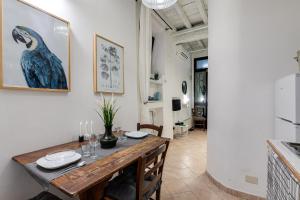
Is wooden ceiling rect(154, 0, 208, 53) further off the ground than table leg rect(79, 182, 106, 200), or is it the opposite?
wooden ceiling rect(154, 0, 208, 53)

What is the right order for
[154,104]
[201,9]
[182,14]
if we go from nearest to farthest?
[201,9]
[182,14]
[154,104]

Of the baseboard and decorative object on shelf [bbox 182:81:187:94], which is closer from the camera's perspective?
the baseboard

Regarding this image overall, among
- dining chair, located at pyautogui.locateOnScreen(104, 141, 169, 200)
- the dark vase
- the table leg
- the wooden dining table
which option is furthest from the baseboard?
the table leg

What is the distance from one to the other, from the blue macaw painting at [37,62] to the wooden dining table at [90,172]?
23.7 inches

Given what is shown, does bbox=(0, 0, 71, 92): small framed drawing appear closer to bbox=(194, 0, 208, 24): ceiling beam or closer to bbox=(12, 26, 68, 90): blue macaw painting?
bbox=(12, 26, 68, 90): blue macaw painting

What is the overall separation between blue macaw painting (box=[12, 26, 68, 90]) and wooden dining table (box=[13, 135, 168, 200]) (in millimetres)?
603

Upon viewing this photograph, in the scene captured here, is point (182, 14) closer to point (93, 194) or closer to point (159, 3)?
point (159, 3)

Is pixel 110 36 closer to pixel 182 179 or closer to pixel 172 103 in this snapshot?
pixel 182 179

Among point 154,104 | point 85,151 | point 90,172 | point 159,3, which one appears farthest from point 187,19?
point 90,172

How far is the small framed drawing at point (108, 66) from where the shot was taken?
195 centimetres

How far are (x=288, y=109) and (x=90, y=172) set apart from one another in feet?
5.75

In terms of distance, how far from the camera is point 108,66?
83.0 inches

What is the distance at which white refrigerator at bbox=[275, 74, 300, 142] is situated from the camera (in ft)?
4.17

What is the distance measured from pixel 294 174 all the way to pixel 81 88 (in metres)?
1.95
